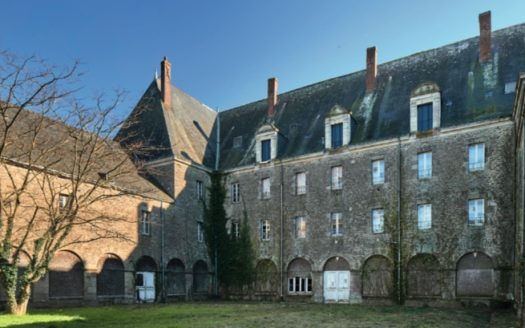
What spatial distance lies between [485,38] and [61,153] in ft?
71.8

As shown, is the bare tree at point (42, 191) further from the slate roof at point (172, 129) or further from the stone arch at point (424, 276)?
the stone arch at point (424, 276)

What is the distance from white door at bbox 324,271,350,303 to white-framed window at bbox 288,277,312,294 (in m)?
1.13

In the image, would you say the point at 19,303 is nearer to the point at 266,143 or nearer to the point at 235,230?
the point at 235,230

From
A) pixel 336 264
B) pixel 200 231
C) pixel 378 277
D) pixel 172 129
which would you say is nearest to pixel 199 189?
pixel 200 231

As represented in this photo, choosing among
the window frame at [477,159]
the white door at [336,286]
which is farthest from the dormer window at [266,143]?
the window frame at [477,159]

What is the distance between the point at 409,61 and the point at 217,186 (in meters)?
14.0

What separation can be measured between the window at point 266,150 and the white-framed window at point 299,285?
7.27m

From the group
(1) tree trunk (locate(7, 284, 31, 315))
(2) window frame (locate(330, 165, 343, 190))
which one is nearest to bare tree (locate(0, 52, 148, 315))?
(1) tree trunk (locate(7, 284, 31, 315))

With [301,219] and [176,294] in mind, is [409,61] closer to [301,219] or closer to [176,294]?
[301,219]

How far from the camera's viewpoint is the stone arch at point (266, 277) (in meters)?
25.9

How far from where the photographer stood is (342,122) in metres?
24.7

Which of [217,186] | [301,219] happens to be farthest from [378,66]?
[217,186]

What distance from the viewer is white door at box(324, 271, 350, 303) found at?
23.4 m

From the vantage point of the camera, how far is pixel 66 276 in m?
20.4
